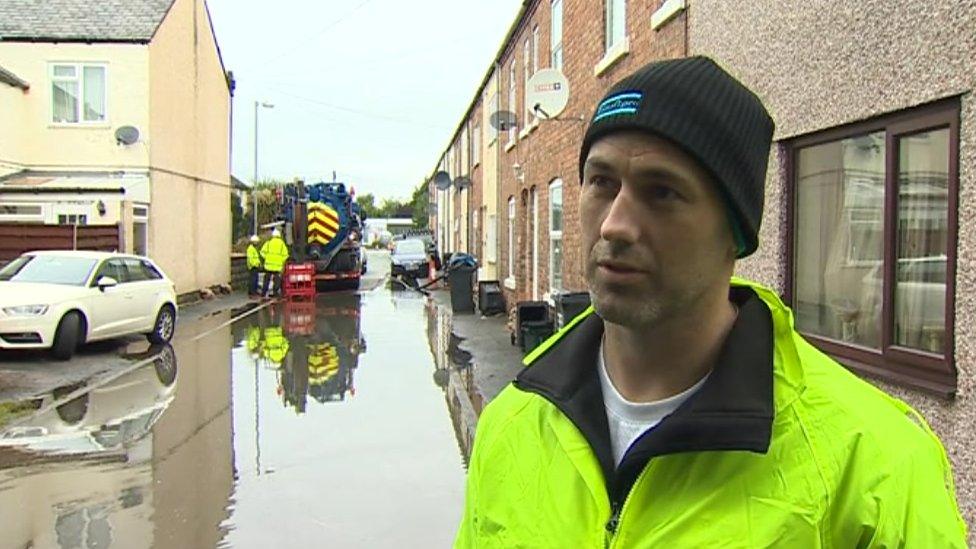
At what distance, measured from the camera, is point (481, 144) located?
28297mm

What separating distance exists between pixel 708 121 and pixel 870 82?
3.58 m

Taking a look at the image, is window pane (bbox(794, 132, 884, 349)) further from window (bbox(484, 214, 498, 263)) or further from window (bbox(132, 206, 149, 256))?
window (bbox(132, 206, 149, 256))

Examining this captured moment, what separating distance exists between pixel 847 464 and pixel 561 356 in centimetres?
63

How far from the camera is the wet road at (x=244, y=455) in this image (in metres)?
5.67

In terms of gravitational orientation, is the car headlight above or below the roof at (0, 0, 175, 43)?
below

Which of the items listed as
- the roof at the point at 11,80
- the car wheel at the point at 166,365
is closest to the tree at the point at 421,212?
the roof at the point at 11,80

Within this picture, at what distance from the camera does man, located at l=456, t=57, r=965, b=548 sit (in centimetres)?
130

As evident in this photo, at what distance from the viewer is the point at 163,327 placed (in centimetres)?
1547

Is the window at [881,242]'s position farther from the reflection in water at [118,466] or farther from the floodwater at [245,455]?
the reflection in water at [118,466]

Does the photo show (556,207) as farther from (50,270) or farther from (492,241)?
(492,241)

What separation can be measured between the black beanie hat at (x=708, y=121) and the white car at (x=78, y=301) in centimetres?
1286

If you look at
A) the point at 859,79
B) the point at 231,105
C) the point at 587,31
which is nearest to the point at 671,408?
the point at 859,79

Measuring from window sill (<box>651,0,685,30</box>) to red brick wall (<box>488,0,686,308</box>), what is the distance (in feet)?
0.18

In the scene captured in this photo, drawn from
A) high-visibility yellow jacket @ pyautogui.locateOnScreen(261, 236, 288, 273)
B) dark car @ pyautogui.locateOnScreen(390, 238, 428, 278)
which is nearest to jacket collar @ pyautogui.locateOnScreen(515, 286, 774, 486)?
high-visibility yellow jacket @ pyautogui.locateOnScreen(261, 236, 288, 273)
